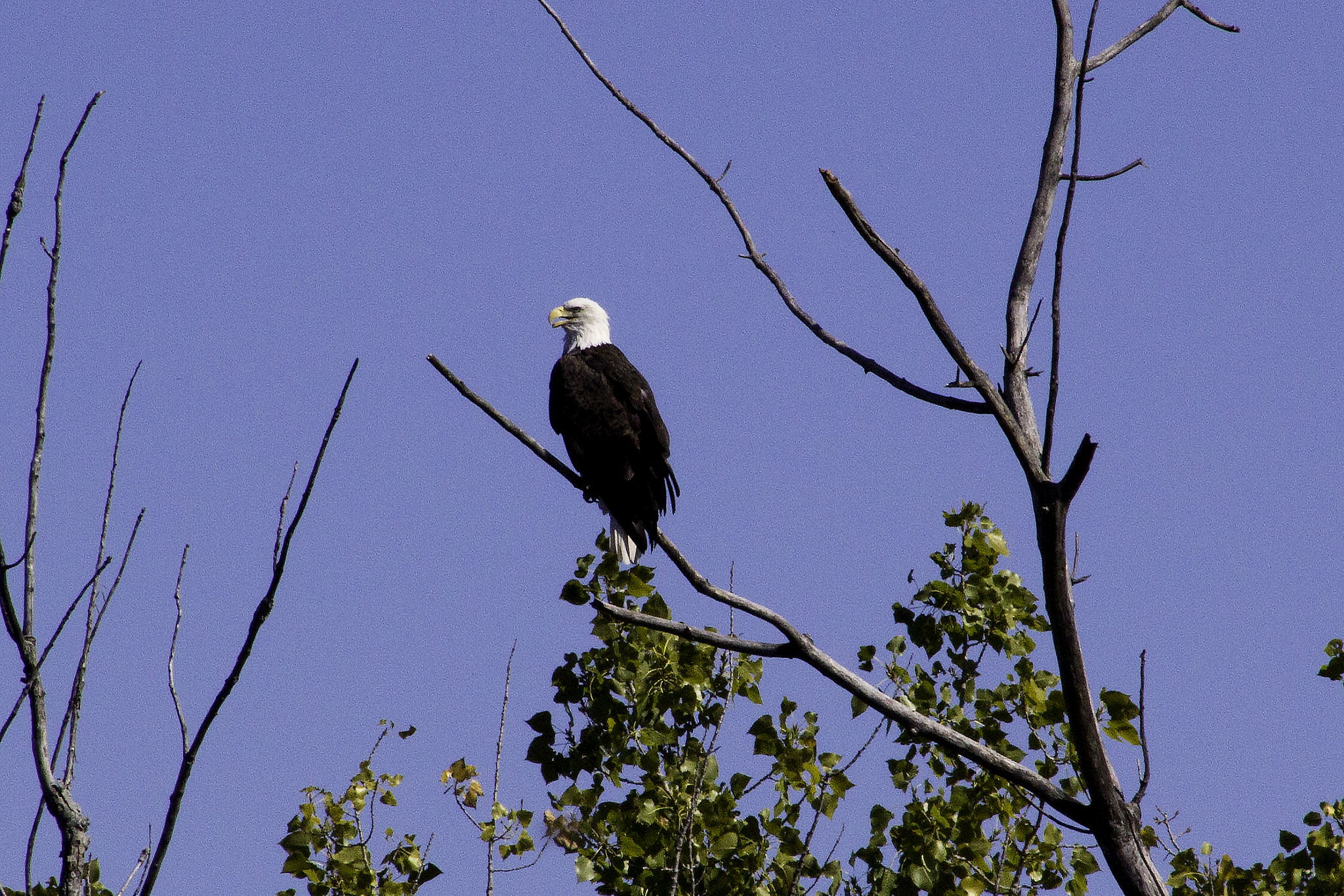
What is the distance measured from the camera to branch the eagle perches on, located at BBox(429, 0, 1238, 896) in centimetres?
317

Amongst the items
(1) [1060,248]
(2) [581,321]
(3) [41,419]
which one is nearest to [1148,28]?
(1) [1060,248]

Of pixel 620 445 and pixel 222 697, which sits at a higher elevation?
pixel 620 445

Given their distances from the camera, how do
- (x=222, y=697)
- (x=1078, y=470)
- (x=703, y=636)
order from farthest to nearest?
(x=703, y=636), (x=1078, y=470), (x=222, y=697)

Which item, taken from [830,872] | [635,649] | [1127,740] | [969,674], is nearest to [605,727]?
[635,649]

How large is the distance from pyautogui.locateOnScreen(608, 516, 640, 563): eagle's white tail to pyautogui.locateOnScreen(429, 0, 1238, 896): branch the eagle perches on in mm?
2681

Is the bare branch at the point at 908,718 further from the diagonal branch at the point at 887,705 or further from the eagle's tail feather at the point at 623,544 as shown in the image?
the eagle's tail feather at the point at 623,544

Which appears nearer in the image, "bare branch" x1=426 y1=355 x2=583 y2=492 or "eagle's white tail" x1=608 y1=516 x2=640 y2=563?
"bare branch" x1=426 y1=355 x2=583 y2=492

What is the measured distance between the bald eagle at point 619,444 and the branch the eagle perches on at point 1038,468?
2741 mm

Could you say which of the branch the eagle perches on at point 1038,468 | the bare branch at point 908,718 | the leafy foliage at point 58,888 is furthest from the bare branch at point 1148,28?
the leafy foliage at point 58,888

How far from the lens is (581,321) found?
7922 millimetres

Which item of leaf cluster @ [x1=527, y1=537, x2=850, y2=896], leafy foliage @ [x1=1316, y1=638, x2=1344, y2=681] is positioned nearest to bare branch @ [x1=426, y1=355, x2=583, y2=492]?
leaf cluster @ [x1=527, y1=537, x2=850, y2=896]

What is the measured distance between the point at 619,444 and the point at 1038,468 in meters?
3.45

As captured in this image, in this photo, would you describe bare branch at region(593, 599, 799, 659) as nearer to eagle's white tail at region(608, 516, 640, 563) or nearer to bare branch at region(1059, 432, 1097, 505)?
bare branch at region(1059, 432, 1097, 505)

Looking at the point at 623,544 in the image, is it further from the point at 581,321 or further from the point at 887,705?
the point at 887,705
